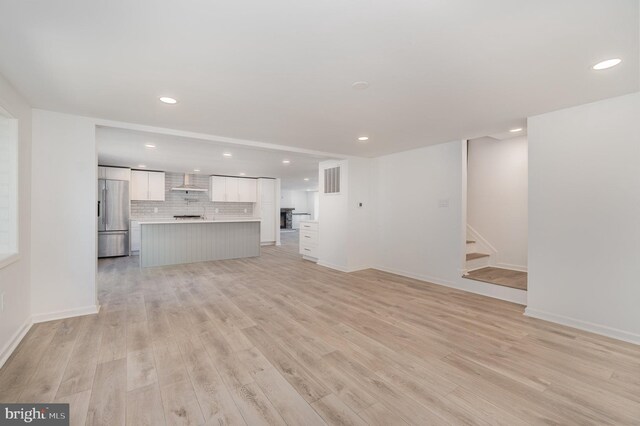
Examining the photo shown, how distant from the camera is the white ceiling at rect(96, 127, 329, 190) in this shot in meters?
4.13

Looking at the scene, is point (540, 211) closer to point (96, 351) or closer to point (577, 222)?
point (577, 222)

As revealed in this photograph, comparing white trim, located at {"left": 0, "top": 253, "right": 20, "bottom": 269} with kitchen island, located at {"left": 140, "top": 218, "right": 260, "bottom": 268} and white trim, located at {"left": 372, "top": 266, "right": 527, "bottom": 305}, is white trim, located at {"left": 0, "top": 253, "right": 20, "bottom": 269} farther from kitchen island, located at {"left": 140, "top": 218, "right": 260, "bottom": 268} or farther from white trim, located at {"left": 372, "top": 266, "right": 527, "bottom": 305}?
white trim, located at {"left": 372, "top": 266, "right": 527, "bottom": 305}

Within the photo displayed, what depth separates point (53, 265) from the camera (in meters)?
3.02

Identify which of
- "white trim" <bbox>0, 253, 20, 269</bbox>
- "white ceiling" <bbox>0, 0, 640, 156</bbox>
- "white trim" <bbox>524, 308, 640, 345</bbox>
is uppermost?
"white ceiling" <bbox>0, 0, 640, 156</bbox>

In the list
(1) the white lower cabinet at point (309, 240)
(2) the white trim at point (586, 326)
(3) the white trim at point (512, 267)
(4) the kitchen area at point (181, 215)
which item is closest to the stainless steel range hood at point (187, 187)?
(4) the kitchen area at point (181, 215)

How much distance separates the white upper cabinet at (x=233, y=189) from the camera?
843 cm

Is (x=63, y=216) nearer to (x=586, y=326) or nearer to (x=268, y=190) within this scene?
(x=586, y=326)

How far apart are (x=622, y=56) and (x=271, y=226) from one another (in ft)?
27.5

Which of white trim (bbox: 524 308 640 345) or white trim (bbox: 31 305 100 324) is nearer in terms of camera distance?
white trim (bbox: 524 308 640 345)

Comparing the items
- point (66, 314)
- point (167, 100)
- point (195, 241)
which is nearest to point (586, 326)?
point (167, 100)

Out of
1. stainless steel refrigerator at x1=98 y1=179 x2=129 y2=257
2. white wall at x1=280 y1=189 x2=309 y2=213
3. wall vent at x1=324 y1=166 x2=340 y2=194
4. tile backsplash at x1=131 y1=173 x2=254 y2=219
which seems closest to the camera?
wall vent at x1=324 y1=166 x2=340 y2=194

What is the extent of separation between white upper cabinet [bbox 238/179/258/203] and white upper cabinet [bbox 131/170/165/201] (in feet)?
7.19

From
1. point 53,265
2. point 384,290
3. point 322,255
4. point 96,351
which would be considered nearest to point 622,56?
point 384,290

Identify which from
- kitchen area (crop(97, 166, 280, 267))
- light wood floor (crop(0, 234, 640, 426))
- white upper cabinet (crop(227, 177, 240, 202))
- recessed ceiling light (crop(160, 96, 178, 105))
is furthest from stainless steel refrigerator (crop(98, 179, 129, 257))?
recessed ceiling light (crop(160, 96, 178, 105))
